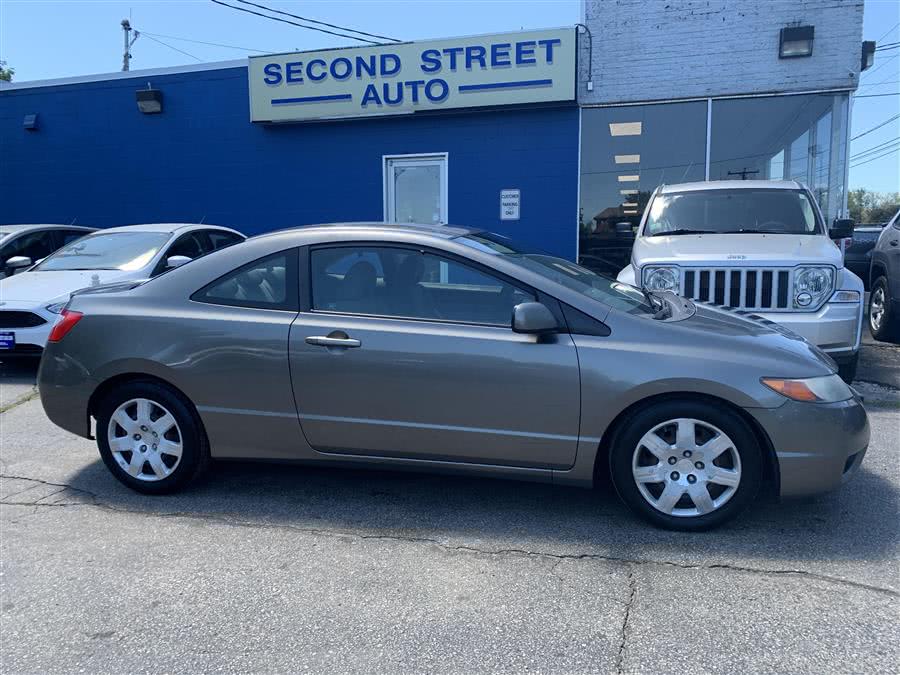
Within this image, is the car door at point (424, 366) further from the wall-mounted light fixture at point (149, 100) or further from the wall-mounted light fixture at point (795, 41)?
the wall-mounted light fixture at point (149, 100)

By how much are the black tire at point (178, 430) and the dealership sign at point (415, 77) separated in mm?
7688

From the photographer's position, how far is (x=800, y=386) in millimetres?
3414

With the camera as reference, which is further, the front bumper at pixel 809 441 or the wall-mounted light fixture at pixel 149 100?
the wall-mounted light fixture at pixel 149 100

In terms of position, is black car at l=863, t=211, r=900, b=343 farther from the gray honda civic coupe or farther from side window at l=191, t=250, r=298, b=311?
side window at l=191, t=250, r=298, b=311

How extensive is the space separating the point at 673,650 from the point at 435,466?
1.56 m

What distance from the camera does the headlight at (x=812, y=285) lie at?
5.85 metres

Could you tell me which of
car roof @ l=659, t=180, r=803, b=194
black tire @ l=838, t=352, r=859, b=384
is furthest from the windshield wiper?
black tire @ l=838, t=352, r=859, b=384

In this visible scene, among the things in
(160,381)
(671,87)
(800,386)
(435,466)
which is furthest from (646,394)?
(671,87)

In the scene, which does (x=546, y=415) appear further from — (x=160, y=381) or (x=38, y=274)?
(x=38, y=274)

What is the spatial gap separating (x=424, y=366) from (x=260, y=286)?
111 cm

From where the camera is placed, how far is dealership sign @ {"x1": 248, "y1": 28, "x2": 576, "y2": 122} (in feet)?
33.2

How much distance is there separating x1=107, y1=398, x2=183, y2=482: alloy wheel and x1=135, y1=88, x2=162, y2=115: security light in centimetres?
966

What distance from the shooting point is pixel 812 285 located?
589 centimetres

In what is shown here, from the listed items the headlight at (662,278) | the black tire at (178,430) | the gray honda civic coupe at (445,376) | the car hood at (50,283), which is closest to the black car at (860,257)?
the headlight at (662,278)
